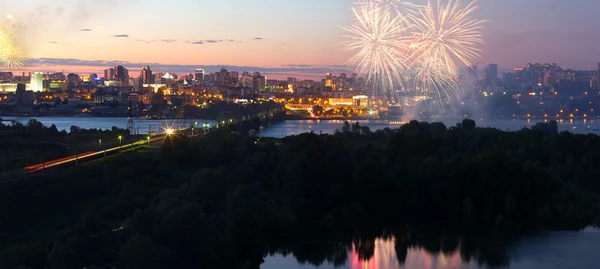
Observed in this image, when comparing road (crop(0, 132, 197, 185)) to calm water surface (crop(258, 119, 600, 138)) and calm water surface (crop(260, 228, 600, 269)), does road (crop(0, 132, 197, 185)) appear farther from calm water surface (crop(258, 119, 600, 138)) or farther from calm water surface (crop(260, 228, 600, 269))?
calm water surface (crop(258, 119, 600, 138))

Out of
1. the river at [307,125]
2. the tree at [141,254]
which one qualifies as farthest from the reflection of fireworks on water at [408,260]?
the river at [307,125]

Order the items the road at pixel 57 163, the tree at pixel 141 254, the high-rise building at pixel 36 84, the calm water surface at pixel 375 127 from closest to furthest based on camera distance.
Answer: the tree at pixel 141 254 → the road at pixel 57 163 → the calm water surface at pixel 375 127 → the high-rise building at pixel 36 84

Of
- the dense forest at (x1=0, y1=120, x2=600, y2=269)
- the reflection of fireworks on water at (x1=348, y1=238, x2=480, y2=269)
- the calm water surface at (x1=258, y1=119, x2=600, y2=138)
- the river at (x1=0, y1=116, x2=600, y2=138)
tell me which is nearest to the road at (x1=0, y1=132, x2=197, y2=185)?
the dense forest at (x1=0, y1=120, x2=600, y2=269)

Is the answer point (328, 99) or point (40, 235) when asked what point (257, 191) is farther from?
point (328, 99)

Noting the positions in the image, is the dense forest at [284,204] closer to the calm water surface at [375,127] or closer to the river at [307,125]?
the calm water surface at [375,127]

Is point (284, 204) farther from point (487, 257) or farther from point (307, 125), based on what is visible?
point (307, 125)
